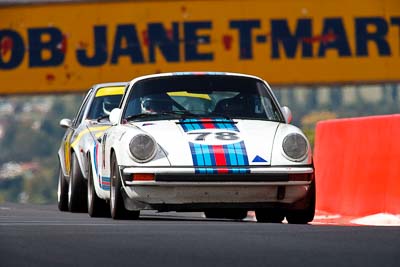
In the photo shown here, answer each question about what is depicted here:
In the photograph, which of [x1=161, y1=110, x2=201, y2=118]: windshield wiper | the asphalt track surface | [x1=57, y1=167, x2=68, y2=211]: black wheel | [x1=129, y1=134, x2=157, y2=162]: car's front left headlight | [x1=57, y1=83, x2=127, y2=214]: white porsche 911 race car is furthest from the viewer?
[x1=57, y1=167, x2=68, y2=211]: black wheel

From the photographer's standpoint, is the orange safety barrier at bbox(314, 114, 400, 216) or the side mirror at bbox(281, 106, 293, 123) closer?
the side mirror at bbox(281, 106, 293, 123)

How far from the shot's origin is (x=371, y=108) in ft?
311

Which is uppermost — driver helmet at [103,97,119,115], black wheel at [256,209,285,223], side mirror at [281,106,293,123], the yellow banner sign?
side mirror at [281,106,293,123]

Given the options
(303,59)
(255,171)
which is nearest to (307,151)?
(255,171)

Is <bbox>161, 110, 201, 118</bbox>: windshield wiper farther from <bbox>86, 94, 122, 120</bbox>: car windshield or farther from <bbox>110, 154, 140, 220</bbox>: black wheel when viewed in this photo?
<bbox>86, 94, 122, 120</bbox>: car windshield

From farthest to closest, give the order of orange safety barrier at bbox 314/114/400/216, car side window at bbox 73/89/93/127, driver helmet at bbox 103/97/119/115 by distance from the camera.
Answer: car side window at bbox 73/89/93/127
driver helmet at bbox 103/97/119/115
orange safety barrier at bbox 314/114/400/216

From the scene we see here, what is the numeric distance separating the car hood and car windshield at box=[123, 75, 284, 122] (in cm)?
58

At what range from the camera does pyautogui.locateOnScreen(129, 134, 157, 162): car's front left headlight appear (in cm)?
1410

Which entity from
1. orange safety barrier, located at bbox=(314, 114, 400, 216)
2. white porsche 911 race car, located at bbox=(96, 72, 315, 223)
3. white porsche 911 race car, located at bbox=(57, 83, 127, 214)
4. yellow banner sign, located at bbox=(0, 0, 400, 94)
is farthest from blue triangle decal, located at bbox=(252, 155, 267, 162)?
yellow banner sign, located at bbox=(0, 0, 400, 94)

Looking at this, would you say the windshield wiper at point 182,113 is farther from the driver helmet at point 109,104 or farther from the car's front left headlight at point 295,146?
the driver helmet at point 109,104

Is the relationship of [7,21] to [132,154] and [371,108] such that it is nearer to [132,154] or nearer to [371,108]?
[132,154]

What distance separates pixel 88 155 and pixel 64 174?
2461mm

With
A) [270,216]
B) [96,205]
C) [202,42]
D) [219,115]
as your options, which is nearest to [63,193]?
[96,205]

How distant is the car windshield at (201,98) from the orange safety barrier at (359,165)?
1.73 metres
